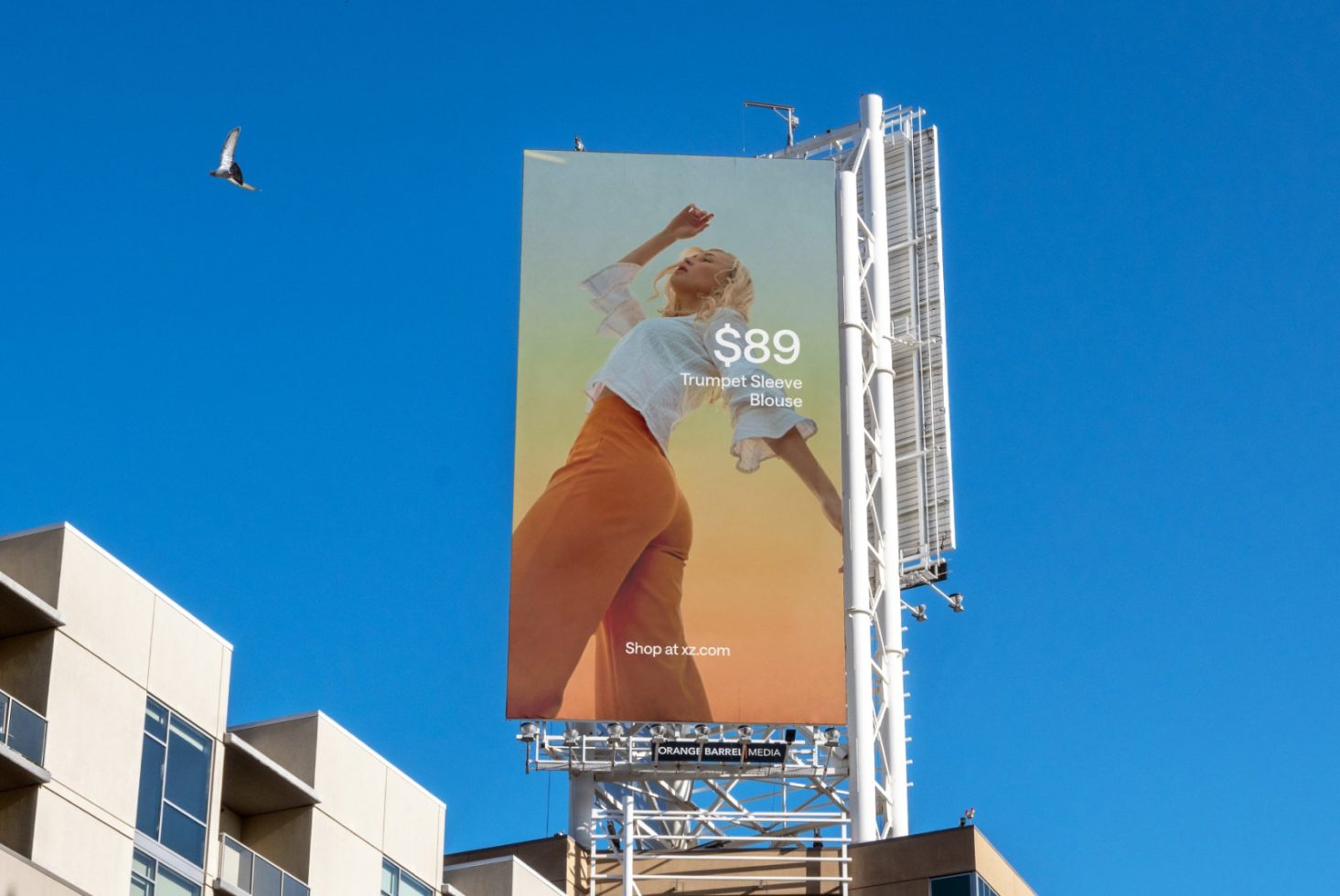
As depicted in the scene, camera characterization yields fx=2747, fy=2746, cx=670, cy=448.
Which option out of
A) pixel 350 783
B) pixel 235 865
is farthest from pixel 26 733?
pixel 350 783

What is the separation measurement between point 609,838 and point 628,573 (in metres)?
6.44

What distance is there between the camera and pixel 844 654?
2562 inches

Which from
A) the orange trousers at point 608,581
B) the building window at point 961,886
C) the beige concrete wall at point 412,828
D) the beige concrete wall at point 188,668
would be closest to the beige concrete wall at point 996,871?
the building window at point 961,886

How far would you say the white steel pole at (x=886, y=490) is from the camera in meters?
65.2

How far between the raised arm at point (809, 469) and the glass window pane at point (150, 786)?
2794cm

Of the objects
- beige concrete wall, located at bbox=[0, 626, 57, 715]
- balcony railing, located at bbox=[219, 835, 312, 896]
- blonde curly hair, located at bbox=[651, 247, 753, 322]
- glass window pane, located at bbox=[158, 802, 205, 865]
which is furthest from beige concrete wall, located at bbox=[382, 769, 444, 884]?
blonde curly hair, located at bbox=[651, 247, 753, 322]

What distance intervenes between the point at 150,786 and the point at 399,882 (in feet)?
25.6

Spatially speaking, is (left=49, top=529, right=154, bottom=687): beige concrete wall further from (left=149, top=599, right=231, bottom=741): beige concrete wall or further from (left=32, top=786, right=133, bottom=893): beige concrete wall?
(left=32, top=786, right=133, bottom=893): beige concrete wall

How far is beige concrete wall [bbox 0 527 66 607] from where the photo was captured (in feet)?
131

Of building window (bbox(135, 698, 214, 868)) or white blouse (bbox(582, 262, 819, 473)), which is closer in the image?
building window (bbox(135, 698, 214, 868))

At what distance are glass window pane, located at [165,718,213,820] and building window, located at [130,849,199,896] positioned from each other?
1128mm

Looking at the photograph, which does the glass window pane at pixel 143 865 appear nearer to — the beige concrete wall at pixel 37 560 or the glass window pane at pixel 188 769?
the glass window pane at pixel 188 769

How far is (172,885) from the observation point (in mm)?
41656

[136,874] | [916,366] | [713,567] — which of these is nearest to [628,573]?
[713,567]
